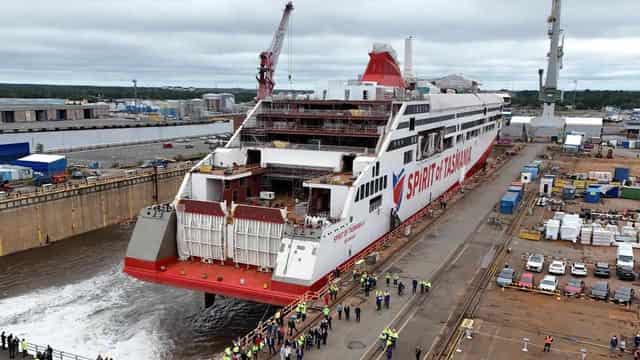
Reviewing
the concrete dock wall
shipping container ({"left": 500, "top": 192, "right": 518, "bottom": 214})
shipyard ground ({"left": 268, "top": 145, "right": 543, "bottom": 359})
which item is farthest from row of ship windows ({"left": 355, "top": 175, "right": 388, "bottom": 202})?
the concrete dock wall

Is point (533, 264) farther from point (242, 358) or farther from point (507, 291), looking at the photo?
point (242, 358)

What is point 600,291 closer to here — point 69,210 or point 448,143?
point 448,143

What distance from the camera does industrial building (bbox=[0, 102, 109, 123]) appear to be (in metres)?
73.9

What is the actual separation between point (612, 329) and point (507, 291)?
444 cm

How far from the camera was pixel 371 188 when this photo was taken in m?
25.9

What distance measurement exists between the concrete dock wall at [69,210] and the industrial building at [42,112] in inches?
1480

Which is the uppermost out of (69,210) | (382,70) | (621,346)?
(382,70)

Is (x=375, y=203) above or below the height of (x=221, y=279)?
above

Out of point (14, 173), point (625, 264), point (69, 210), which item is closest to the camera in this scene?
point (625, 264)

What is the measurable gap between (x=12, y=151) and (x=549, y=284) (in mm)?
50883

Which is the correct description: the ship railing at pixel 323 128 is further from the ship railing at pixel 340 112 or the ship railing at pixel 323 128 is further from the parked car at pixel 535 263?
Result: the parked car at pixel 535 263

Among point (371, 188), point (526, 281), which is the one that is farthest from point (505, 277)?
point (371, 188)

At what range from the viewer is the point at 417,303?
20.5m

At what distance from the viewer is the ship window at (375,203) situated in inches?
1041
